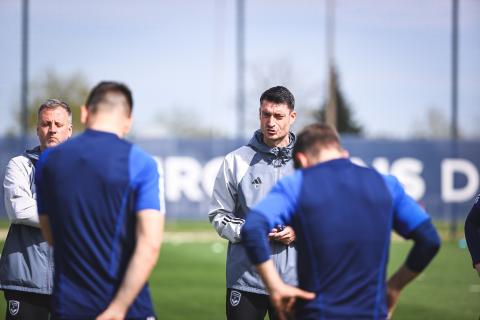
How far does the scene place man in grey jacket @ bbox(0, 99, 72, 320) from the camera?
17.9 feet

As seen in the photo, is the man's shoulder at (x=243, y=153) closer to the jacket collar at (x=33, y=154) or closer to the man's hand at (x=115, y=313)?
the jacket collar at (x=33, y=154)

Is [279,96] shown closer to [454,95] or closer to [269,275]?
[269,275]

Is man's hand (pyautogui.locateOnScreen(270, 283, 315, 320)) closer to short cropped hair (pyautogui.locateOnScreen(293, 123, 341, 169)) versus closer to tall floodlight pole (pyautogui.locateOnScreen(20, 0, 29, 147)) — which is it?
short cropped hair (pyautogui.locateOnScreen(293, 123, 341, 169))

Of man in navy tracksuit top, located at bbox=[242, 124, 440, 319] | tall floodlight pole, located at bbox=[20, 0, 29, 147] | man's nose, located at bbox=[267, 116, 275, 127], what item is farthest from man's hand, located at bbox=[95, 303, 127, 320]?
tall floodlight pole, located at bbox=[20, 0, 29, 147]

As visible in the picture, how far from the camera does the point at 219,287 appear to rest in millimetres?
13094

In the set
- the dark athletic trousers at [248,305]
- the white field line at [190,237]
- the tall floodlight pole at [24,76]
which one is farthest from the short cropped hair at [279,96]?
the tall floodlight pole at [24,76]

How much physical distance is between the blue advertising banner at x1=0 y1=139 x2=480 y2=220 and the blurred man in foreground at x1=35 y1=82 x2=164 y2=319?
2393 centimetres

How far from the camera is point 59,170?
397cm

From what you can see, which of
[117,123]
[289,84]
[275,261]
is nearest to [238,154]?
[275,261]

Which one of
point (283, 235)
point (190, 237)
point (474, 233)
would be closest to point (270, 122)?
point (283, 235)

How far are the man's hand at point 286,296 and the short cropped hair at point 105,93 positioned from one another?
3.77ft

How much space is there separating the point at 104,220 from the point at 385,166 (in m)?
25.3

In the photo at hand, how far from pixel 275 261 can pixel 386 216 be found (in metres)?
1.80

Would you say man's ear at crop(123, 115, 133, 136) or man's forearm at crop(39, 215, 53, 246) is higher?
man's ear at crop(123, 115, 133, 136)
